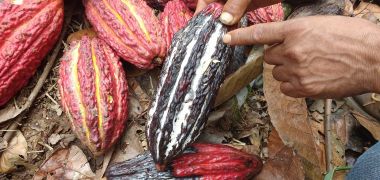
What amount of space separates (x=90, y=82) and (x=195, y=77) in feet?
1.67

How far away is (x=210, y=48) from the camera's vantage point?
2129 millimetres

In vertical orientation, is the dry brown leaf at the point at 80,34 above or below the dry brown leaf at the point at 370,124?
above

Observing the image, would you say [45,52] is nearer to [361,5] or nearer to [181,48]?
[181,48]

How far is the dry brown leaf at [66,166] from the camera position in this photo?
228cm

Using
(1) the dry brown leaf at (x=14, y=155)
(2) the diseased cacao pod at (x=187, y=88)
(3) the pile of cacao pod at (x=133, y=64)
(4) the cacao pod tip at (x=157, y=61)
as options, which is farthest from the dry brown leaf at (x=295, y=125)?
(1) the dry brown leaf at (x=14, y=155)

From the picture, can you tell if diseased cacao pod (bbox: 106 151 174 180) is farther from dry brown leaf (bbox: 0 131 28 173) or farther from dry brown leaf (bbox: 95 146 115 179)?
dry brown leaf (bbox: 0 131 28 173)

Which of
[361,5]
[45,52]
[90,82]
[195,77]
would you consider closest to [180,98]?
[195,77]

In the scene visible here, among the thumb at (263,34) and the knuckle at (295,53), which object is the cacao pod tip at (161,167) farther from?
the knuckle at (295,53)

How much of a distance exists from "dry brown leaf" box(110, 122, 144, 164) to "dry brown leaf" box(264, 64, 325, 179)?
2.22ft

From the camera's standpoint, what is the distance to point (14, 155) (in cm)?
Answer: 231

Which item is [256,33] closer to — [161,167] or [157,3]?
[161,167]

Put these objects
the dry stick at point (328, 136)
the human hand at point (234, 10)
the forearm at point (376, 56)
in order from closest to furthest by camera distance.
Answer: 1. the forearm at point (376, 56)
2. the human hand at point (234, 10)
3. the dry stick at point (328, 136)

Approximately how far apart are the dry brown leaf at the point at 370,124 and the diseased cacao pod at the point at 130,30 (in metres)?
1.13

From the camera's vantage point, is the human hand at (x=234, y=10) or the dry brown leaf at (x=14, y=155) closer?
the human hand at (x=234, y=10)
